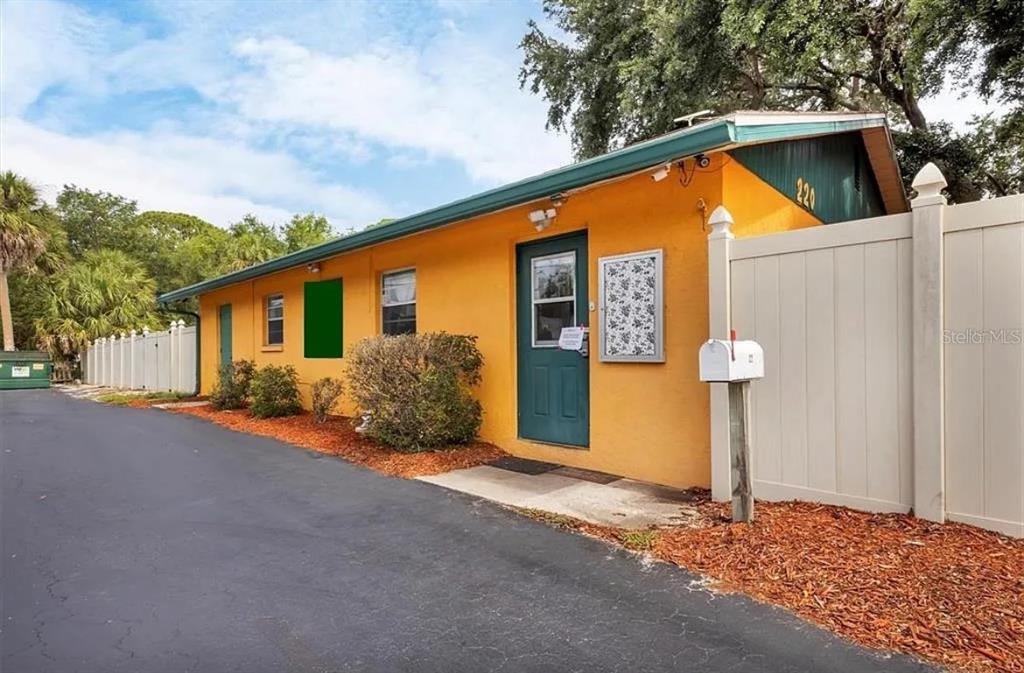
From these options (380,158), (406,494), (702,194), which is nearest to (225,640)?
(406,494)

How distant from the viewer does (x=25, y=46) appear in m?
7.87

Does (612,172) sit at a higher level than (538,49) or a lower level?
lower

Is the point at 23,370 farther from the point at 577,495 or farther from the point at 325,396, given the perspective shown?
the point at 577,495

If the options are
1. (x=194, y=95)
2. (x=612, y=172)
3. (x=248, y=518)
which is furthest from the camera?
(x=194, y=95)

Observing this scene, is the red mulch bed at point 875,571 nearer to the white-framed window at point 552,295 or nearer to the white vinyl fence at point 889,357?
the white vinyl fence at point 889,357

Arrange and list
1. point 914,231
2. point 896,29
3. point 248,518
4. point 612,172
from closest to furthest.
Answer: point 914,231
point 248,518
point 612,172
point 896,29

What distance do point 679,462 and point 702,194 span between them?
2.36 meters

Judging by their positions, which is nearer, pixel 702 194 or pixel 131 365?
pixel 702 194

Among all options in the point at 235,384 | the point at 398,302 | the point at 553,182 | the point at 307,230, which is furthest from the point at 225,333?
the point at 307,230

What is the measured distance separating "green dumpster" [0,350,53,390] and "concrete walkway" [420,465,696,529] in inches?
889

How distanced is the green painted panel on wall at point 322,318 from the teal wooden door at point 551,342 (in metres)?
4.46

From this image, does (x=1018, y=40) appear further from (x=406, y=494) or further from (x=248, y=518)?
(x=248, y=518)

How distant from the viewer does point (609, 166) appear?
192 inches

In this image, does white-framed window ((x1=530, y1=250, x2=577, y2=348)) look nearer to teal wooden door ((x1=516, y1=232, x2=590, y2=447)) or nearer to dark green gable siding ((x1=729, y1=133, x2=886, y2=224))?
teal wooden door ((x1=516, y1=232, x2=590, y2=447))
